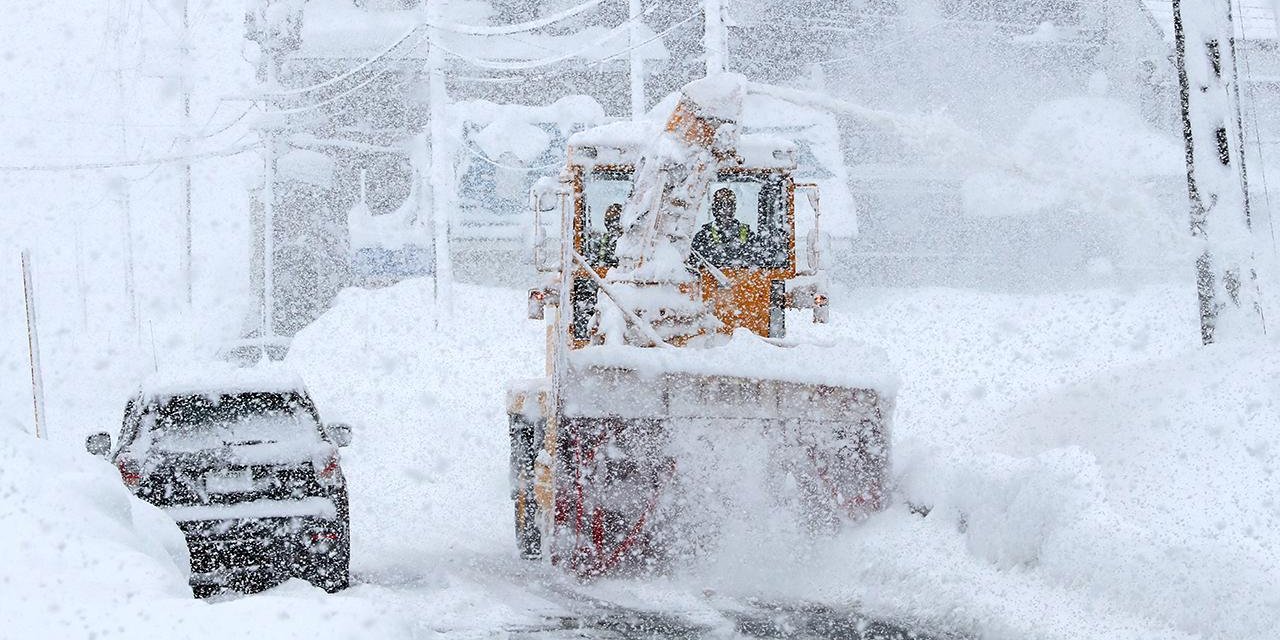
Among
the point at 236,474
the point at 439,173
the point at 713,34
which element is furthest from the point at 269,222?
the point at 236,474

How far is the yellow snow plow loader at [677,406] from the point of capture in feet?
34.3

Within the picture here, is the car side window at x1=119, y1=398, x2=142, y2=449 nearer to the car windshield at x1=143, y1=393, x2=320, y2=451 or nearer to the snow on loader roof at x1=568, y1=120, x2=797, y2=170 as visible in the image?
the car windshield at x1=143, y1=393, x2=320, y2=451

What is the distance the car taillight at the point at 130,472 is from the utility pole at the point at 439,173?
20.0 metres

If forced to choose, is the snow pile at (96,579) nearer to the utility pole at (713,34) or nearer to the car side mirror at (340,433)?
the car side mirror at (340,433)

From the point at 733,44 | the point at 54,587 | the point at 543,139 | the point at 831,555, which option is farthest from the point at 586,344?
the point at 733,44

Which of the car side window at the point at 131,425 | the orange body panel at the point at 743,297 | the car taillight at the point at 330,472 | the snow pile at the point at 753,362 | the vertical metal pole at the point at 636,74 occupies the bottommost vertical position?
the car taillight at the point at 330,472

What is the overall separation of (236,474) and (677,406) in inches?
104

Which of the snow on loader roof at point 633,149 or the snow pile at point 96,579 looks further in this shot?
the snow on loader roof at point 633,149

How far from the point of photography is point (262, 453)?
34.0 ft

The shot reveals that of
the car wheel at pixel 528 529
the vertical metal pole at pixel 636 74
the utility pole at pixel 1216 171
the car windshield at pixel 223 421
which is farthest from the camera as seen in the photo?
the vertical metal pole at pixel 636 74

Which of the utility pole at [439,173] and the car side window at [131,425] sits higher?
Answer: the utility pole at [439,173]

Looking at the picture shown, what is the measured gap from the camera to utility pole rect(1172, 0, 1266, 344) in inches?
523

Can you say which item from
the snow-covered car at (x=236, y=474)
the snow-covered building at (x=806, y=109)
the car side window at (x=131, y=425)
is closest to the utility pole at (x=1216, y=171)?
the snow-covered car at (x=236, y=474)

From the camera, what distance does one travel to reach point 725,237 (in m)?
12.4
